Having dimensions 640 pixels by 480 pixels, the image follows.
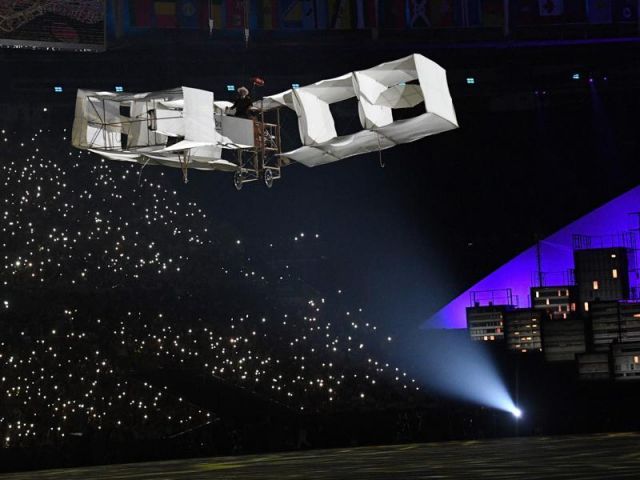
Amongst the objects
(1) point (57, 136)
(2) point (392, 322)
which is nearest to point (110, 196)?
(1) point (57, 136)

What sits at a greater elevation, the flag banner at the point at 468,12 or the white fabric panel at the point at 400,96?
the flag banner at the point at 468,12

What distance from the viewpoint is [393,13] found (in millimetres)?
28375

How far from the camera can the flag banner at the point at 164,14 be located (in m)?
27.2

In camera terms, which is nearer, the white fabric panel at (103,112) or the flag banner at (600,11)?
the white fabric panel at (103,112)

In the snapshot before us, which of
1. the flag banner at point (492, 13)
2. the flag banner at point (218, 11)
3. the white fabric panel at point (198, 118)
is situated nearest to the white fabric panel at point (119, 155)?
the white fabric panel at point (198, 118)

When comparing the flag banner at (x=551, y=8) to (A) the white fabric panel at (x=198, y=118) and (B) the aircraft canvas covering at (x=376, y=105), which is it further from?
(A) the white fabric panel at (x=198, y=118)

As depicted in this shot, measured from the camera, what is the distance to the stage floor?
12.3 m

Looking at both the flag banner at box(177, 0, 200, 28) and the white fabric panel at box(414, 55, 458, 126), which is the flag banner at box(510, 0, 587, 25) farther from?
the white fabric panel at box(414, 55, 458, 126)

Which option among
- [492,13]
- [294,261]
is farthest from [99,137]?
[492,13]

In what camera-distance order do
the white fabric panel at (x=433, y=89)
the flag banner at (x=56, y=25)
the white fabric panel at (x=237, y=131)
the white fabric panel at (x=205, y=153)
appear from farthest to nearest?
1. the flag banner at (x=56, y=25)
2. the white fabric panel at (x=205, y=153)
3. the white fabric panel at (x=237, y=131)
4. the white fabric panel at (x=433, y=89)

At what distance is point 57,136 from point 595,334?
1538 centimetres

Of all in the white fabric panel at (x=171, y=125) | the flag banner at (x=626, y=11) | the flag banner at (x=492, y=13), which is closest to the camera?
the white fabric panel at (x=171, y=125)

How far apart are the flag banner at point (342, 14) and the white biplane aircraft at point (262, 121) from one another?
11.7 metres

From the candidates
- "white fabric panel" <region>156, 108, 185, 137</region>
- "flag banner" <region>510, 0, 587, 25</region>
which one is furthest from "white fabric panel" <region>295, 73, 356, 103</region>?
"flag banner" <region>510, 0, 587, 25</region>
